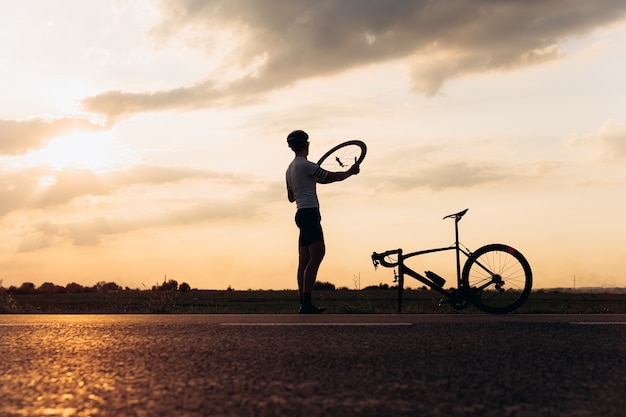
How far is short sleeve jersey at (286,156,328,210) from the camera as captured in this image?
1045 centimetres

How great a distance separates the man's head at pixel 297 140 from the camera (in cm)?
1073

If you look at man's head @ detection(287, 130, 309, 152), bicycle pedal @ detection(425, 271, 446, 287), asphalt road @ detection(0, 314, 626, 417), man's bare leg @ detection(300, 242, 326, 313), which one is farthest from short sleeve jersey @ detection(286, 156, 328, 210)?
asphalt road @ detection(0, 314, 626, 417)

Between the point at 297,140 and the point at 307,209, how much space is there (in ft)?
3.21

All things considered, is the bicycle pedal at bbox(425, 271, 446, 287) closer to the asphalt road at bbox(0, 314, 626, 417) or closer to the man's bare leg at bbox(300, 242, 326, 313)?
the man's bare leg at bbox(300, 242, 326, 313)

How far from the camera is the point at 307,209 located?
34.4ft

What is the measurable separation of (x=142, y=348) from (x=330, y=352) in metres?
1.47

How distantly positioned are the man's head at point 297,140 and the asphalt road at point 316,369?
3640 millimetres

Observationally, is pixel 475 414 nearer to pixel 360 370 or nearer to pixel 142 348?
pixel 360 370

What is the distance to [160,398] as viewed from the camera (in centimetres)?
427

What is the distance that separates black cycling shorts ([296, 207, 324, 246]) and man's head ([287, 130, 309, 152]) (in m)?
0.88

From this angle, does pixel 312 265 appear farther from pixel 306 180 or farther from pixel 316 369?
pixel 316 369

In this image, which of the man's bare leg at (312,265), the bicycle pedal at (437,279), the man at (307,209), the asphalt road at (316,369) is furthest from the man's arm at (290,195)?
the asphalt road at (316,369)

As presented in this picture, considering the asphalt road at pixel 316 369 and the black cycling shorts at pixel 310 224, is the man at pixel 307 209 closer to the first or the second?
the black cycling shorts at pixel 310 224

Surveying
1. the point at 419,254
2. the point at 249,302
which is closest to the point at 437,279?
the point at 419,254
